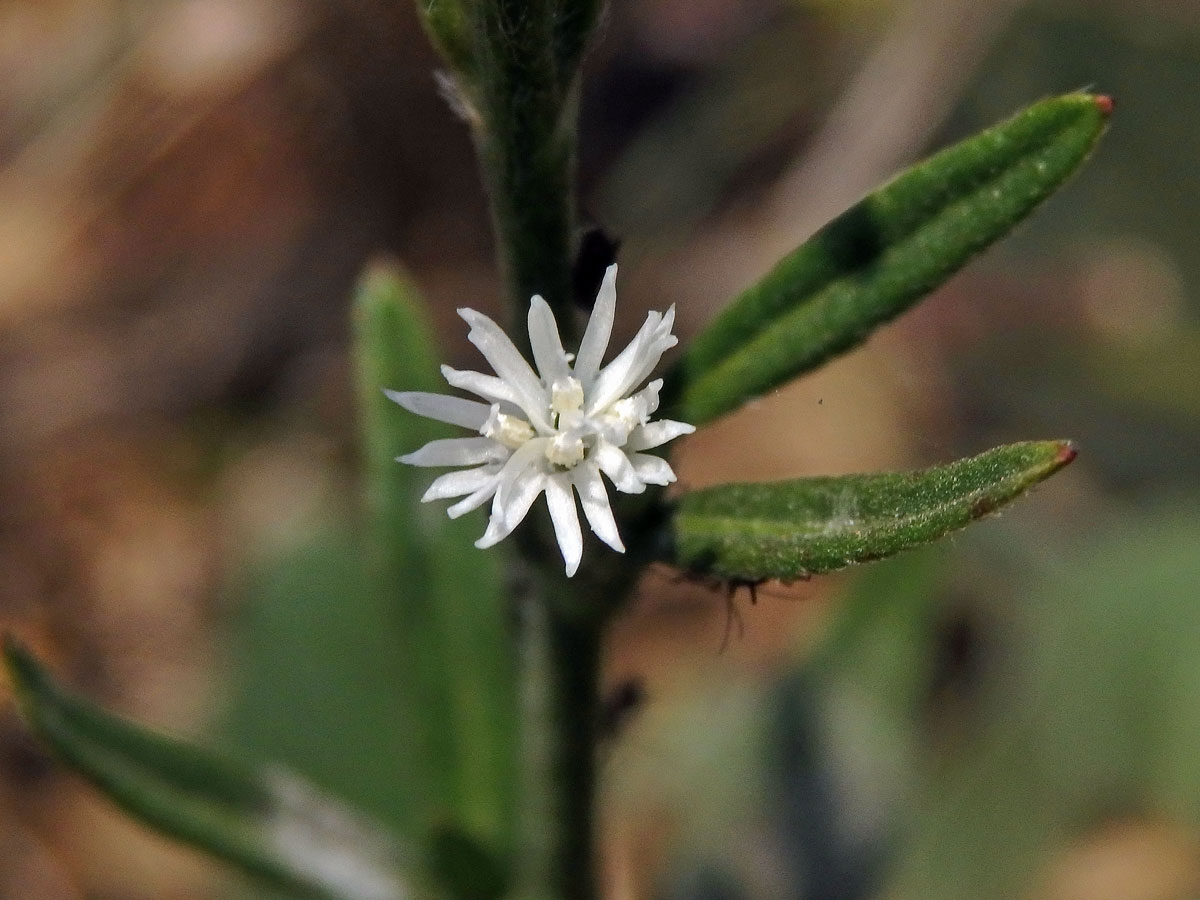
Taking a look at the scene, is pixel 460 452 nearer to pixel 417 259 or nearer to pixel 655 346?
pixel 655 346

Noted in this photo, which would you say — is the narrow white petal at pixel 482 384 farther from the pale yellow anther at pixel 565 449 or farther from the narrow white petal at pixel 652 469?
the narrow white petal at pixel 652 469

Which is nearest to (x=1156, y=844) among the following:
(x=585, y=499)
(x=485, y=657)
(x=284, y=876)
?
(x=485, y=657)

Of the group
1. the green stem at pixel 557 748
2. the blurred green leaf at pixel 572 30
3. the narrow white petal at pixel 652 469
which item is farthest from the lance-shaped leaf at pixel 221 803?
the blurred green leaf at pixel 572 30

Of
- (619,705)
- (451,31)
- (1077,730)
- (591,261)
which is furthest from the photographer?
(1077,730)

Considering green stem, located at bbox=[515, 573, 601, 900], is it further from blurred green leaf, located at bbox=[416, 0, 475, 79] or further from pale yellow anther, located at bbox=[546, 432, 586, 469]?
blurred green leaf, located at bbox=[416, 0, 475, 79]

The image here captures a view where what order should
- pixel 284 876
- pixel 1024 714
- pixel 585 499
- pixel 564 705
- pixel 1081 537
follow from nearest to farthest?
pixel 585 499
pixel 564 705
pixel 284 876
pixel 1024 714
pixel 1081 537

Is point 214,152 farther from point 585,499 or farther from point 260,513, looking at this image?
point 585,499

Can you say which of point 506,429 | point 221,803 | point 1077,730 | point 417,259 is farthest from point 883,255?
point 417,259
